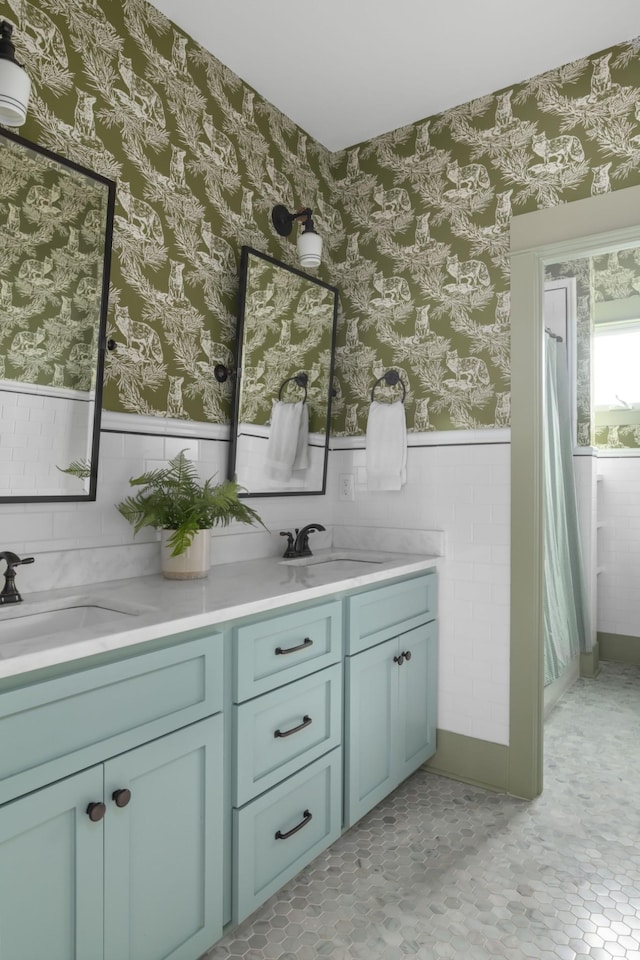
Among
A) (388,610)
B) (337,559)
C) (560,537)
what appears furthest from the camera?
(560,537)

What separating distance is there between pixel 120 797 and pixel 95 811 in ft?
0.18

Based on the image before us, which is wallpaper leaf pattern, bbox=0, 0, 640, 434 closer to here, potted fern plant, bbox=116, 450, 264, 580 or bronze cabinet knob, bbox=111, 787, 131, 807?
potted fern plant, bbox=116, 450, 264, 580

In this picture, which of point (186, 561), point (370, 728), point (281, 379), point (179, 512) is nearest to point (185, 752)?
point (186, 561)

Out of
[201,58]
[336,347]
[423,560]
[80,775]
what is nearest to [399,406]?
[336,347]

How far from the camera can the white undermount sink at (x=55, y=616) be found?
1430mm

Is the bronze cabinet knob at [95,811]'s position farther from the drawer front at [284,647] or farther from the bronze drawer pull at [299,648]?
the bronze drawer pull at [299,648]

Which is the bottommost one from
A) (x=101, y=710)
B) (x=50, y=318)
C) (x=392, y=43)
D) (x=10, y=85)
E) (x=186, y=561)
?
(x=101, y=710)

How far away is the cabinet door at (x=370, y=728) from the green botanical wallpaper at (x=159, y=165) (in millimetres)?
1047

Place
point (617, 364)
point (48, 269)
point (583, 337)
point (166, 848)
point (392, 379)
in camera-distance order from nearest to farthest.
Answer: point (166, 848) → point (48, 269) → point (392, 379) → point (583, 337) → point (617, 364)

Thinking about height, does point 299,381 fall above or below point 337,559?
above

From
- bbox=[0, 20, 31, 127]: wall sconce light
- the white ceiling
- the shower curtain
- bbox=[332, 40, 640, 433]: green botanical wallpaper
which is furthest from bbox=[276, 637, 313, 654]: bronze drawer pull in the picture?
the white ceiling

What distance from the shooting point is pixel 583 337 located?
3734mm

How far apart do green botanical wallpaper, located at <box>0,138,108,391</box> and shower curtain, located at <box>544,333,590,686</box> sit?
91.2 inches

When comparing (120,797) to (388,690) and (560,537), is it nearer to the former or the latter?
(388,690)
